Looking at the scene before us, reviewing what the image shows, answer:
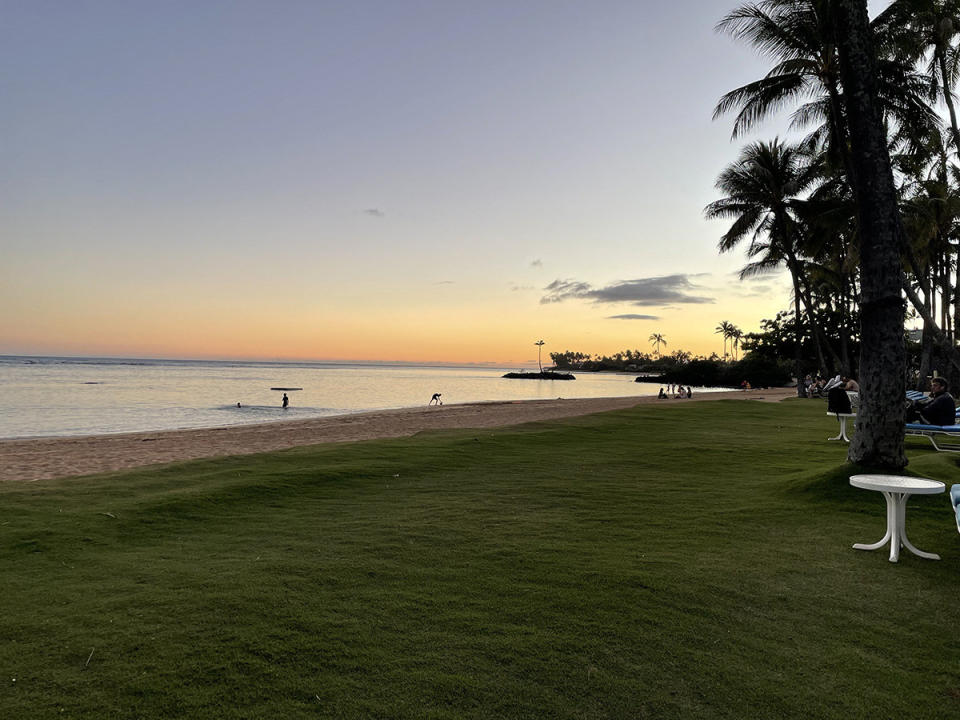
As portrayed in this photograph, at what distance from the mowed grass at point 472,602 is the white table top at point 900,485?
62cm

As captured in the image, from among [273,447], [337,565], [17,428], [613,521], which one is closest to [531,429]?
[273,447]

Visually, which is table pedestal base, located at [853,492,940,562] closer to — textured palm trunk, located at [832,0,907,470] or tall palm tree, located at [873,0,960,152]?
textured palm trunk, located at [832,0,907,470]

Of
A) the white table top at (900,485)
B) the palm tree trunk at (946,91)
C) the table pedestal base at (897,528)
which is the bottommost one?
the table pedestal base at (897,528)

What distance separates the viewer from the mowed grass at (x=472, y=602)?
9.61 ft

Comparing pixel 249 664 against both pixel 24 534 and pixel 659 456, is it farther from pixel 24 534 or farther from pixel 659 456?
pixel 659 456

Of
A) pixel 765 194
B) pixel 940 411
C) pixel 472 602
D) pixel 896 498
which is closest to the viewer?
pixel 472 602

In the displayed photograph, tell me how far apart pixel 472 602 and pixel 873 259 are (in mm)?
6807

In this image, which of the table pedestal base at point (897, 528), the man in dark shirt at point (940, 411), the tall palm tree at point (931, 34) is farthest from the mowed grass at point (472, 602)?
the tall palm tree at point (931, 34)

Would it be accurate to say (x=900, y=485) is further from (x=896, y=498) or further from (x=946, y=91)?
(x=946, y=91)

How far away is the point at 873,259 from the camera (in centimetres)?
752

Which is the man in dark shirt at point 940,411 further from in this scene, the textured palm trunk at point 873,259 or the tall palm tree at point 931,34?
the tall palm tree at point 931,34

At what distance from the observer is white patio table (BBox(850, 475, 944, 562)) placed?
16.1 feet

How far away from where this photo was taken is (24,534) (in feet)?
17.8

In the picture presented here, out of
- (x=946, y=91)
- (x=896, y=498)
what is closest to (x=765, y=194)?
(x=946, y=91)
